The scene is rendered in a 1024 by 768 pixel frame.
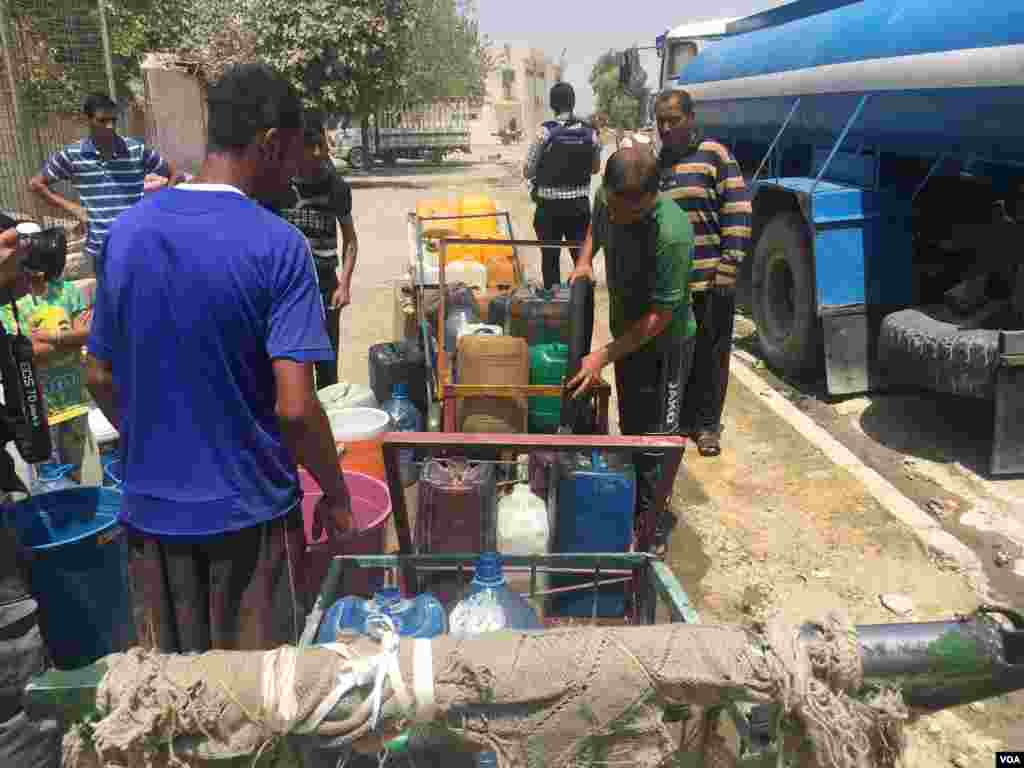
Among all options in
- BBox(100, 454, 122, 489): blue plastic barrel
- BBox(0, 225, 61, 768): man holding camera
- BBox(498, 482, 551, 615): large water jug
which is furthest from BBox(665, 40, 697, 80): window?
BBox(0, 225, 61, 768): man holding camera

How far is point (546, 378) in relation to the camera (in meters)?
4.14

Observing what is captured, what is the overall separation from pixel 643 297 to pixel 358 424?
57.9 inches

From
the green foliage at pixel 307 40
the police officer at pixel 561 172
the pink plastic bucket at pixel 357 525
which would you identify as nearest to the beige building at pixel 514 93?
the green foliage at pixel 307 40

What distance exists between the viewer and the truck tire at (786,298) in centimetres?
584

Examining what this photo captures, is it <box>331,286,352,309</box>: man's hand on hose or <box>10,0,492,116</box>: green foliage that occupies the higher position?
<box>10,0,492,116</box>: green foliage

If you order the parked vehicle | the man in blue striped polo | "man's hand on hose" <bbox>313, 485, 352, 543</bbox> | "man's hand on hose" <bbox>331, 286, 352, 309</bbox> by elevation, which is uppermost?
the parked vehicle

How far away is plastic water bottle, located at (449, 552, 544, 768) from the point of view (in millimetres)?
1895

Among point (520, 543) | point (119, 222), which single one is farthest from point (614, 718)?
point (520, 543)

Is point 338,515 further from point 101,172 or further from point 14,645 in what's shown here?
point 101,172

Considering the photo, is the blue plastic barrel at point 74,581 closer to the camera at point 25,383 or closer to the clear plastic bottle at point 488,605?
the camera at point 25,383

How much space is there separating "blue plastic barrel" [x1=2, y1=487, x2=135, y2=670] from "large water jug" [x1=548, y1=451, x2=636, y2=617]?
4.83 ft

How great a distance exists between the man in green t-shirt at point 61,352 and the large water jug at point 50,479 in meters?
0.22

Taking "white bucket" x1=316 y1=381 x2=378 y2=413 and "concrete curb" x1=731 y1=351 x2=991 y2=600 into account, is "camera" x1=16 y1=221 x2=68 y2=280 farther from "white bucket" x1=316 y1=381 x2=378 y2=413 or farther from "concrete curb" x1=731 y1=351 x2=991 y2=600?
"concrete curb" x1=731 y1=351 x2=991 y2=600

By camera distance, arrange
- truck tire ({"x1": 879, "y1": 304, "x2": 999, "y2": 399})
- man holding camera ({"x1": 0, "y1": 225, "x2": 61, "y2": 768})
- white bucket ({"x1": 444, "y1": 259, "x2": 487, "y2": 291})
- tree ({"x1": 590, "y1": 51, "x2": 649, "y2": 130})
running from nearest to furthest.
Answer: man holding camera ({"x1": 0, "y1": 225, "x2": 61, "y2": 768}) < truck tire ({"x1": 879, "y1": 304, "x2": 999, "y2": 399}) < white bucket ({"x1": 444, "y1": 259, "x2": 487, "y2": 291}) < tree ({"x1": 590, "y1": 51, "x2": 649, "y2": 130})
